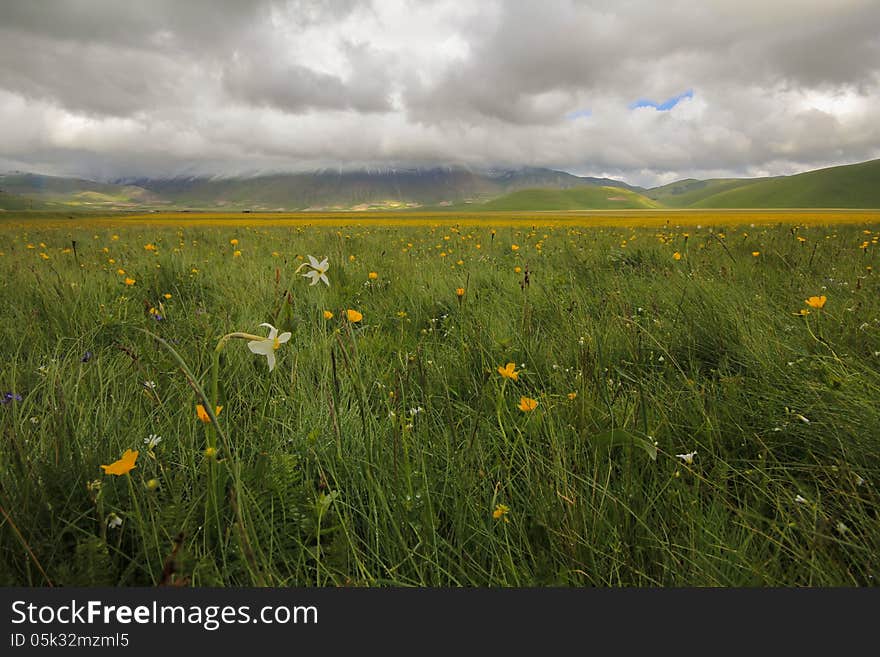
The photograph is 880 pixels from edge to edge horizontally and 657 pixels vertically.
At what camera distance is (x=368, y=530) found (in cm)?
113

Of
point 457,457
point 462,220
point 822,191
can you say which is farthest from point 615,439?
point 822,191

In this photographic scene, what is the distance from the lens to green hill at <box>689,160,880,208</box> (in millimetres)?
131500

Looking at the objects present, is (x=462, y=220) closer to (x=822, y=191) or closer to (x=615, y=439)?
(x=615, y=439)

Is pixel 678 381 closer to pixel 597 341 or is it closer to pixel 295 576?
pixel 597 341

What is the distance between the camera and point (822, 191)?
458 ft

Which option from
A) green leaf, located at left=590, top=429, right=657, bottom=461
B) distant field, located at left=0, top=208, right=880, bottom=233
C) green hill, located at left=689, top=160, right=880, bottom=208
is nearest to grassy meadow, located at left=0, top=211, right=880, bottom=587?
green leaf, located at left=590, top=429, right=657, bottom=461

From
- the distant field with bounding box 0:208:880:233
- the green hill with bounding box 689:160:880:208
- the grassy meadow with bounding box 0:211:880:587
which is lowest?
the grassy meadow with bounding box 0:211:880:587

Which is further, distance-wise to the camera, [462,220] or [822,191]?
[822,191]

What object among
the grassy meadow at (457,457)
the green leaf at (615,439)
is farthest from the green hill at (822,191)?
the green leaf at (615,439)

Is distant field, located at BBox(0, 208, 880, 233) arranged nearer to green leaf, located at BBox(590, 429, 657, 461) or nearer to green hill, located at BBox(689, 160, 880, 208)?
green leaf, located at BBox(590, 429, 657, 461)

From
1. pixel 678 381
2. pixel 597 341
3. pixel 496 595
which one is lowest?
pixel 496 595

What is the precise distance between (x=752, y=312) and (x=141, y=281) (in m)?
5.19

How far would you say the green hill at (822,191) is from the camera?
131500 mm

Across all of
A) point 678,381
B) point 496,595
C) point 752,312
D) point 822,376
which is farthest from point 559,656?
point 752,312
